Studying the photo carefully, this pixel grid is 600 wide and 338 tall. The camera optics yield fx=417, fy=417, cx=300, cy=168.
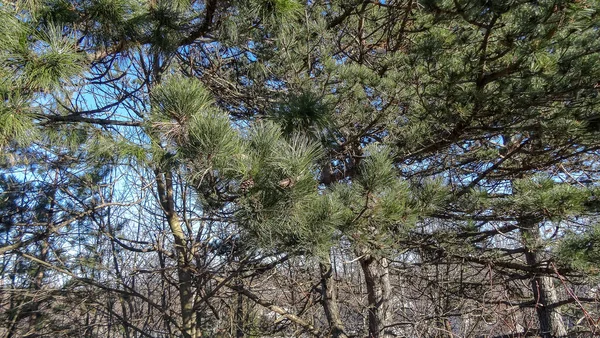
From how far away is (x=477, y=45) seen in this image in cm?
313

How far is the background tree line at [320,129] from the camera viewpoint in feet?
6.61

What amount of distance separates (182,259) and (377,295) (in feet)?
7.24

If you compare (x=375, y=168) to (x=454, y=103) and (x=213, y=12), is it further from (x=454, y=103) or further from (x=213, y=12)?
(x=213, y=12)

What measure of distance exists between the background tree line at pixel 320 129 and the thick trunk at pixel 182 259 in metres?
0.02

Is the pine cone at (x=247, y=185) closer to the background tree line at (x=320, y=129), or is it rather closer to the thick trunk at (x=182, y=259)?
the background tree line at (x=320, y=129)

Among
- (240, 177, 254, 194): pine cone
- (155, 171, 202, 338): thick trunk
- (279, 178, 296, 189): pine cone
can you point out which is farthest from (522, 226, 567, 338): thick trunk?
(240, 177, 254, 194): pine cone

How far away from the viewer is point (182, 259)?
4.39 metres

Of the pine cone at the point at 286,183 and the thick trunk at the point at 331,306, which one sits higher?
the pine cone at the point at 286,183

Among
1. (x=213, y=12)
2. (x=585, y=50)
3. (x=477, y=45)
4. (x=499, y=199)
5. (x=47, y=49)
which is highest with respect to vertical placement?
(x=213, y=12)

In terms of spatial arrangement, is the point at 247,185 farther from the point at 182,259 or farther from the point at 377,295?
the point at 377,295

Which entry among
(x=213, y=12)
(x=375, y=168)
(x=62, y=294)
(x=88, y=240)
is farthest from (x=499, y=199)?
(x=88, y=240)

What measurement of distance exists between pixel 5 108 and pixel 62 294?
11.3 feet

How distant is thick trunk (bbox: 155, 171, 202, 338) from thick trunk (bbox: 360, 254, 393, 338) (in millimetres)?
1848

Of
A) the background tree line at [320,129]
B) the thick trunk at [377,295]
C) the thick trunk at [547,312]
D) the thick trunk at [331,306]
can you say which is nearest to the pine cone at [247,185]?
the background tree line at [320,129]
